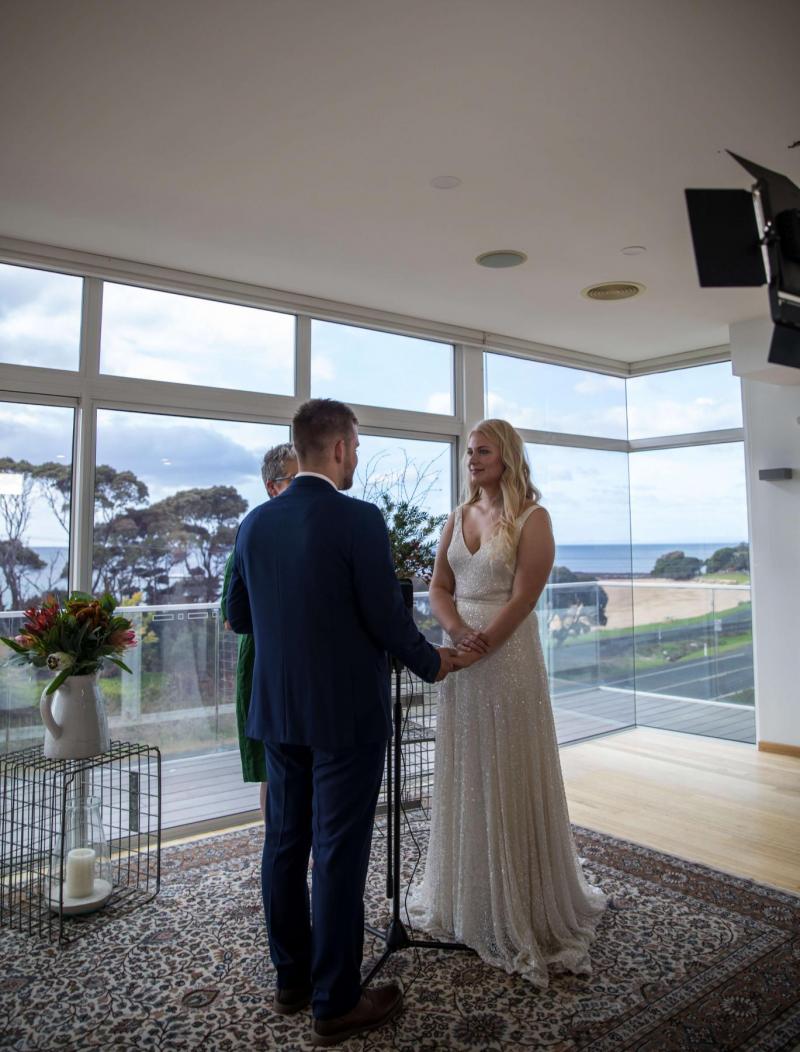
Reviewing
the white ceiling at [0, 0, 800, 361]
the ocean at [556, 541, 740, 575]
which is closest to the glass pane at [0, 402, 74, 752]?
the white ceiling at [0, 0, 800, 361]

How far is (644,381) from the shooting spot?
20.7 ft

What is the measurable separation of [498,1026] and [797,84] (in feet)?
9.61

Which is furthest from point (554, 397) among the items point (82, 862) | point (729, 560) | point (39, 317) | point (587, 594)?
point (82, 862)

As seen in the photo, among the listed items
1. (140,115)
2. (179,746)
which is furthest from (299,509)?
(179,746)

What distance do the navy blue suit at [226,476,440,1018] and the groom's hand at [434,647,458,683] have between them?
0.19 m

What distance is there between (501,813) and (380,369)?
3.01m

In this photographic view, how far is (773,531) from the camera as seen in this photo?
5.33 m

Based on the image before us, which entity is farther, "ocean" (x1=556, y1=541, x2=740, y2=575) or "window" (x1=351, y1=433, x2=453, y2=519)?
"ocean" (x1=556, y1=541, x2=740, y2=575)

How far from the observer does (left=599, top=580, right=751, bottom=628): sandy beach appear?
5914mm

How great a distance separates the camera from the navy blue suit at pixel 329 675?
78.8 inches

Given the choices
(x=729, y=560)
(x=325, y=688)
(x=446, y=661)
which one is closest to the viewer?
(x=325, y=688)

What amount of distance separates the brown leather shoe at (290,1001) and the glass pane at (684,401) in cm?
492

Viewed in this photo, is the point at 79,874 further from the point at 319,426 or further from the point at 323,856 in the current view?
the point at 319,426

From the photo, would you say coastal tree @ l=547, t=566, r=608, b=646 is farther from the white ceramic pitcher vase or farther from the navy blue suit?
the navy blue suit
